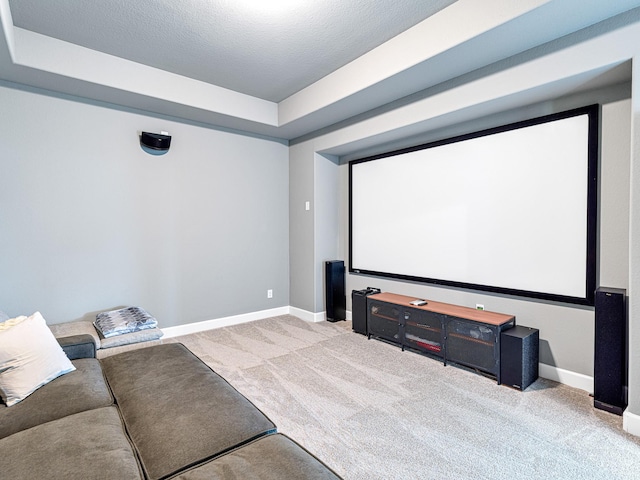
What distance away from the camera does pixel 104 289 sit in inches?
142

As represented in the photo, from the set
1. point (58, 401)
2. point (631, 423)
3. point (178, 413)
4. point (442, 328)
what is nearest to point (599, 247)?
point (631, 423)

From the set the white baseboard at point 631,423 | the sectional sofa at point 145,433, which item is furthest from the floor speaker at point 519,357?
the sectional sofa at point 145,433

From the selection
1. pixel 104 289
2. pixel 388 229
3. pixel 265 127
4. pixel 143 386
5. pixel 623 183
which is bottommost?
pixel 143 386

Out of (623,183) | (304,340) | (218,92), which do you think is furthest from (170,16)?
(623,183)

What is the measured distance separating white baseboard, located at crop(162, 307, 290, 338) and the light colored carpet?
70cm

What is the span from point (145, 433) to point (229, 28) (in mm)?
2808

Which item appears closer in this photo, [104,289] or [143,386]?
[143,386]

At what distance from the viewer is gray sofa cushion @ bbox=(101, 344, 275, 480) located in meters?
1.30

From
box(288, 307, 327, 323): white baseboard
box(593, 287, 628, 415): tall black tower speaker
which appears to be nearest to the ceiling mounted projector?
box(288, 307, 327, 323): white baseboard

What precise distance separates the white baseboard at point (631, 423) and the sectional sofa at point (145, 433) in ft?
6.92

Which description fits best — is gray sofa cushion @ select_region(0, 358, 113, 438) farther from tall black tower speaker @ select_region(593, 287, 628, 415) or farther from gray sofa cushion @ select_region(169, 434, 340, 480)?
tall black tower speaker @ select_region(593, 287, 628, 415)

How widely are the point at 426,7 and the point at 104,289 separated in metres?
3.97

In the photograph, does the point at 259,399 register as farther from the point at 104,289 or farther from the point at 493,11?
the point at 493,11

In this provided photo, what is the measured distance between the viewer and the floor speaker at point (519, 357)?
2.65 metres
